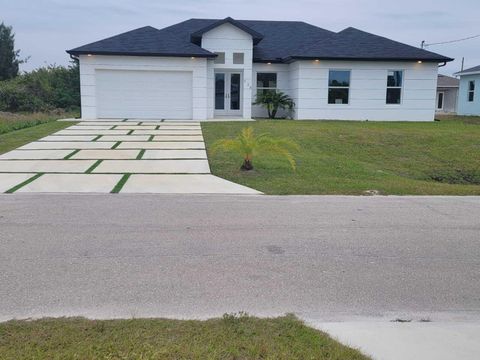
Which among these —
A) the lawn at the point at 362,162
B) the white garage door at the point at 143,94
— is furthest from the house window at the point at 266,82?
the lawn at the point at 362,162

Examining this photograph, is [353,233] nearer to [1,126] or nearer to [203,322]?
[203,322]

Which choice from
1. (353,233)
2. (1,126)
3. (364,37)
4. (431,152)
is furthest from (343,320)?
(364,37)

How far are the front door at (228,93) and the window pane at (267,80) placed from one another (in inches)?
52.5

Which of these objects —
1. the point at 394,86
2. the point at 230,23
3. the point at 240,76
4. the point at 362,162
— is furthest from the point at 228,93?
the point at 362,162

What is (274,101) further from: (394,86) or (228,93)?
(394,86)

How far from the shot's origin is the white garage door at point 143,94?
2272 centimetres

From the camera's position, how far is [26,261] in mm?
5465

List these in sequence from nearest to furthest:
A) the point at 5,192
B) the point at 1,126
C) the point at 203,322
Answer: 1. the point at 203,322
2. the point at 5,192
3. the point at 1,126

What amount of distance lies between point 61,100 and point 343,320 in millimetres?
33377

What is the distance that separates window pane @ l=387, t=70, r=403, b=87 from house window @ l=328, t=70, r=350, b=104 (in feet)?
6.75

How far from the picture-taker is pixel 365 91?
78.8 ft

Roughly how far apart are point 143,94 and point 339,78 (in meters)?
9.32

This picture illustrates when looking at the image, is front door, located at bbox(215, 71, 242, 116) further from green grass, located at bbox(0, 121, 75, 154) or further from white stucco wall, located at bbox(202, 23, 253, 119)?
green grass, located at bbox(0, 121, 75, 154)

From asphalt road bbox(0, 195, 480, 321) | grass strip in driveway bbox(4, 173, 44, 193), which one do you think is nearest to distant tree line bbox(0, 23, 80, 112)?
grass strip in driveway bbox(4, 173, 44, 193)
